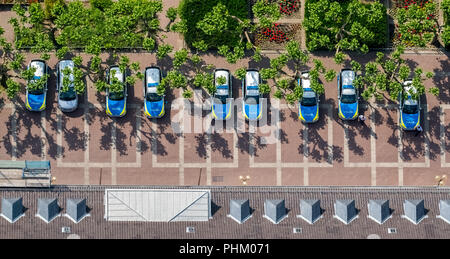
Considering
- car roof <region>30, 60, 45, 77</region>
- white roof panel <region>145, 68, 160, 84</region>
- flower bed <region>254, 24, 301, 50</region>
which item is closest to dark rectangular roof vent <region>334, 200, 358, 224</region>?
flower bed <region>254, 24, 301, 50</region>

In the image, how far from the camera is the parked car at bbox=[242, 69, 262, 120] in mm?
74188

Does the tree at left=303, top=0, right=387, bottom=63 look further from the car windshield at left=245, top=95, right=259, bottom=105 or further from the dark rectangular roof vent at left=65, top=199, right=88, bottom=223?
the dark rectangular roof vent at left=65, top=199, right=88, bottom=223

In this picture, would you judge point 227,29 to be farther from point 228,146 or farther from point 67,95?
point 67,95

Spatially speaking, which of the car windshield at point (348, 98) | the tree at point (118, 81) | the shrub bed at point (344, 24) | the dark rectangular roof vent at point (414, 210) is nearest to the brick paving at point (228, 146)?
the car windshield at point (348, 98)

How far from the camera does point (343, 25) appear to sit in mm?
73750

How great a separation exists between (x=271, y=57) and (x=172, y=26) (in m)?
11.1

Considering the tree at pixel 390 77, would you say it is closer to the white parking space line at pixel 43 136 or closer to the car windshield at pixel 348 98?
the car windshield at pixel 348 98

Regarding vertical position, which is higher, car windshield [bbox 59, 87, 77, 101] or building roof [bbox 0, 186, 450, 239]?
car windshield [bbox 59, 87, 77, 101]

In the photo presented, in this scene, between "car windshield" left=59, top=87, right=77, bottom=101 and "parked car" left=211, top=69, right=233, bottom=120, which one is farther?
"parked car" left=211, top=69, right=233, bottom=120

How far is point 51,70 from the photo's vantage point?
75.8 metres

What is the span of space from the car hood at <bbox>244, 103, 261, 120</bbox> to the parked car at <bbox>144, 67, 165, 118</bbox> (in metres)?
8.62

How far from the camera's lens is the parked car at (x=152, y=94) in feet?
242

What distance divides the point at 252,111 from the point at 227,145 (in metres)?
4.48
